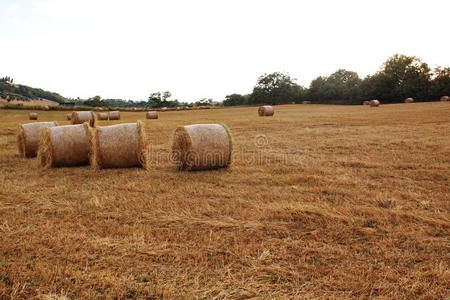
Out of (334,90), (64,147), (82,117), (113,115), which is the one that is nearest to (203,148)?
(64,147)

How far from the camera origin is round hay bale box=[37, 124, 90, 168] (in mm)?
7781

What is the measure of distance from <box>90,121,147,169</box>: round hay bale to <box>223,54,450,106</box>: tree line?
5785 centimetres

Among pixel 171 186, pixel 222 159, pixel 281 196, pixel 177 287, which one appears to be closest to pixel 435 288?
pixel 177 287

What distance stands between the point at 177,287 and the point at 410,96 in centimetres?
6268

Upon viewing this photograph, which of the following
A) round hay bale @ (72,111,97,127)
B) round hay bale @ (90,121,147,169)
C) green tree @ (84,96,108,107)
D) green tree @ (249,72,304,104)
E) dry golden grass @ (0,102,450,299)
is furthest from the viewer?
green tree @ (84,96,108,107)

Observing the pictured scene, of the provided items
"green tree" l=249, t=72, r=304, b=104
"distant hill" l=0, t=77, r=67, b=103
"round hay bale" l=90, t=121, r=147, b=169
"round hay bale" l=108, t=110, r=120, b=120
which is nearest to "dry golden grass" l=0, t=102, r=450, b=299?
"round hay bale" l=90, t=121, r=147, b=169

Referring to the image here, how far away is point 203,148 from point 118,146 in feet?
6.39

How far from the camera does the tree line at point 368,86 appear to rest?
55438mm

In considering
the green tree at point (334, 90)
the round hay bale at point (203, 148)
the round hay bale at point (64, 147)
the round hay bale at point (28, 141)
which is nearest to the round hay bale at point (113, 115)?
the round hay bale at point (28, 141)

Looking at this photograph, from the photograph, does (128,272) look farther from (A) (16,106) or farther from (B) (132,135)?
(A) (16,106)

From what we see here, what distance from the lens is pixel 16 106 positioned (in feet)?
153

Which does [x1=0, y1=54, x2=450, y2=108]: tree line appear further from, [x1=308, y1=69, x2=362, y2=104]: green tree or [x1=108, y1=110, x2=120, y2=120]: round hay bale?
[x1=108, y1=110, x2=120, y2=120]: round hay bale

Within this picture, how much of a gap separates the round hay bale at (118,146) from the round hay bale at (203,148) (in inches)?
35.6

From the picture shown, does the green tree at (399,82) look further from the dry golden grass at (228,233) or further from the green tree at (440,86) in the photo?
the dry golden grass at (228,233)
